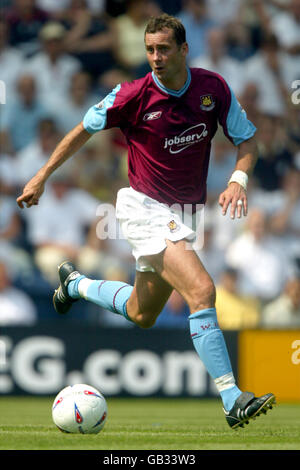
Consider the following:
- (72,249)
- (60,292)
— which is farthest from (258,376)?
(60,292)

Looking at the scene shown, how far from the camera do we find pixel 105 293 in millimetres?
6824

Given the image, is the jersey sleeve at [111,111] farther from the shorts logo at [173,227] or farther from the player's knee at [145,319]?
the player's knee at [145,319]

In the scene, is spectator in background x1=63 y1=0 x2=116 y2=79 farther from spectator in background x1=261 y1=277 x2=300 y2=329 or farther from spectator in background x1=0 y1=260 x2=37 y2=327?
spectator in background x1=261 y1=277 x2=300 y2=329

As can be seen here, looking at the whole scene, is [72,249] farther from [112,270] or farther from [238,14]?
[238,14]

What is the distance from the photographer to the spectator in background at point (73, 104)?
11.6 metres

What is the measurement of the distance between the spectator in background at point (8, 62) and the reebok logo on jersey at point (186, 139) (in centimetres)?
575

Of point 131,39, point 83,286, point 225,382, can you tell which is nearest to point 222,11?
point 131,39

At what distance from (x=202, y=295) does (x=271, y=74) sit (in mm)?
7521

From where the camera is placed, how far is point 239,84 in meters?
12.2

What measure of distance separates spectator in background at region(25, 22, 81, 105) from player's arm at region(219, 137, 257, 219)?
18.9ft

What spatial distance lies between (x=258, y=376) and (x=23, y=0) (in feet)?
19.0

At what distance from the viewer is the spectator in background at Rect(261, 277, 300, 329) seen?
10.5 metres

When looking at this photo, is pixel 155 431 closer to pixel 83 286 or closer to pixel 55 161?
pixel 83 286

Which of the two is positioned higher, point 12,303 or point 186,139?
point 186,139
